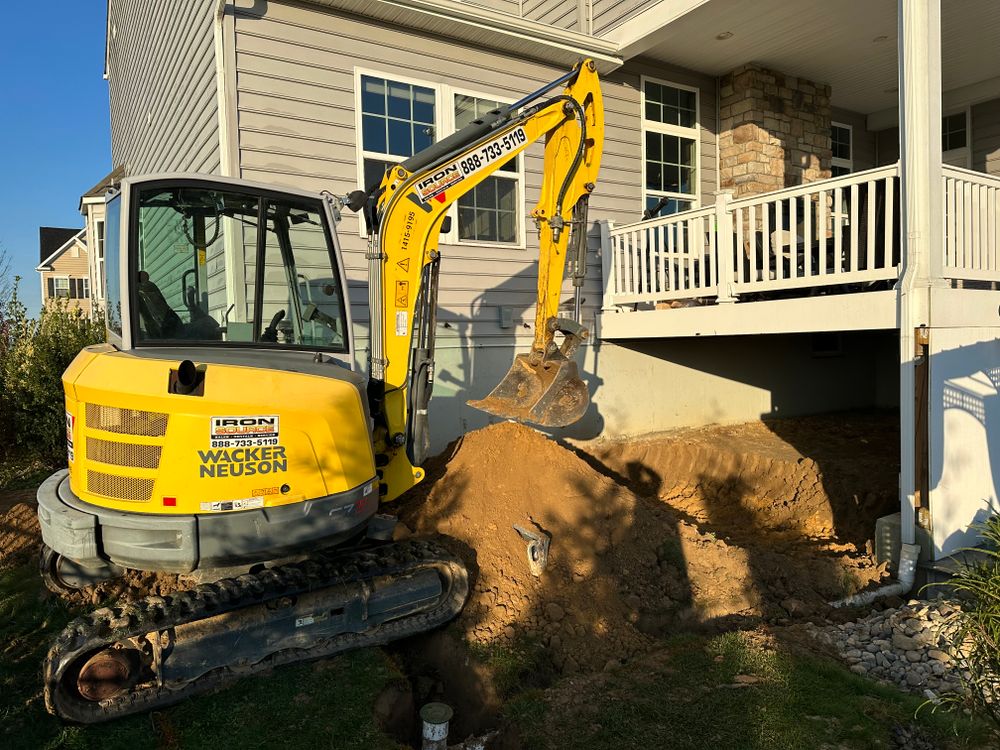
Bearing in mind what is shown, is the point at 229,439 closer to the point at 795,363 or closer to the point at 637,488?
the point at 637,488

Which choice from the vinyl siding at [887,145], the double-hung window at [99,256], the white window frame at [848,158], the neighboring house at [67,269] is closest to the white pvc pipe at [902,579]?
the white window frame at [848,158]

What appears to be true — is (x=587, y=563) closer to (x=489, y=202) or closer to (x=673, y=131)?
(x=489, y=202)

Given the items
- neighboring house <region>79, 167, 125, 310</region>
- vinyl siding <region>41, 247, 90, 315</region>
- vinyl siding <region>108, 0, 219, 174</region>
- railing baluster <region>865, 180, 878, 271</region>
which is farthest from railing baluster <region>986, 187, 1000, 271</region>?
vinyl siding <region>41, 247, 90, 315</region>

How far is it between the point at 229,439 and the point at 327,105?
502 cm

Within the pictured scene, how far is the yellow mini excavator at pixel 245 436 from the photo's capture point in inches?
140

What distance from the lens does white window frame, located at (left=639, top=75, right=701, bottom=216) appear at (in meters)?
9.91

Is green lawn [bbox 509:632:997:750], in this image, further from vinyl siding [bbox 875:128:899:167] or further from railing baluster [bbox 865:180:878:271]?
vinyl siding [bbox 875:128:899:167]

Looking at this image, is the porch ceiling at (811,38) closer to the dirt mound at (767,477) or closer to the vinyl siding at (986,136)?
the vinyl siding at (986,136)

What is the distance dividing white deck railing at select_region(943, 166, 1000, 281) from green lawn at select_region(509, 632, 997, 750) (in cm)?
382

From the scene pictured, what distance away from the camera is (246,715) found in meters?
3.71

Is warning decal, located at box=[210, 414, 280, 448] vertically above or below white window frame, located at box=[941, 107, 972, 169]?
below

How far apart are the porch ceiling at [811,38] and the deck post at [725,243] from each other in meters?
2.67

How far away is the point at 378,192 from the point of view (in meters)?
4.87

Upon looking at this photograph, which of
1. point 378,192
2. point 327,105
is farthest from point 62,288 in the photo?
point 378,192
